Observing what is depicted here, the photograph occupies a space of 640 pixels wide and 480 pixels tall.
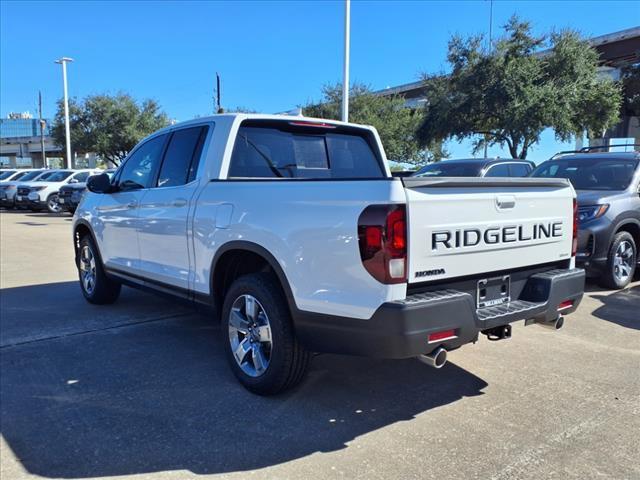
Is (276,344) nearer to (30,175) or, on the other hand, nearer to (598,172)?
(598,172)

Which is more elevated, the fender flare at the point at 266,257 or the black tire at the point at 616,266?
the fender flare at the point at 266,257

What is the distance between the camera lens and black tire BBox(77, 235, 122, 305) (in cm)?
614

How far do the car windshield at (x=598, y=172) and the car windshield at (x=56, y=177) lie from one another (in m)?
20.5

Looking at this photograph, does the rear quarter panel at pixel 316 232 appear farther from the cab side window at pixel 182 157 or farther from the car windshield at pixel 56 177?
the car windshield at pixel 56 177

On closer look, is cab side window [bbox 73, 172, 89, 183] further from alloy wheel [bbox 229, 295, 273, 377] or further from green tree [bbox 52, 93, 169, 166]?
alloy wheel [bbox 229, 295, 273, 377]

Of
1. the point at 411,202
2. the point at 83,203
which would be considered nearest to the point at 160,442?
the point at 411,202

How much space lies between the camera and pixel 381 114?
125ft

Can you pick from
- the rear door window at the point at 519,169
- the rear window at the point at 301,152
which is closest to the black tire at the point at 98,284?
the rear window at the point at 301,152

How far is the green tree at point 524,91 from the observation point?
22328 mm

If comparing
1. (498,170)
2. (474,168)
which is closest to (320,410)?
(474,168)

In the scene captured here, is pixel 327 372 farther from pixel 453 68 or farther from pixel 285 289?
pixel 453 68

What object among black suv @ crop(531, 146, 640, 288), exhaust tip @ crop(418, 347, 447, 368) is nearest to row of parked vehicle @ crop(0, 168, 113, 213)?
black suv @ crop(531, 146, 640, 288)

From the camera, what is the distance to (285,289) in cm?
339

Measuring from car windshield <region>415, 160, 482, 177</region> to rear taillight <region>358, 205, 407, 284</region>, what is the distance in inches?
343
